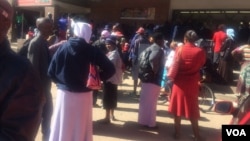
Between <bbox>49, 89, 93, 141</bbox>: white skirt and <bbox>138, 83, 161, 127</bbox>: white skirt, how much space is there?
2093 millimetres

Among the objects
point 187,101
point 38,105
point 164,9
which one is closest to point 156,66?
point 187,101

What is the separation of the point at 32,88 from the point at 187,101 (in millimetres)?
4190

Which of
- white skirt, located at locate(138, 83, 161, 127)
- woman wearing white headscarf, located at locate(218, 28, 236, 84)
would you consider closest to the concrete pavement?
white skirt, located at locate(138, 83, 161, 127)

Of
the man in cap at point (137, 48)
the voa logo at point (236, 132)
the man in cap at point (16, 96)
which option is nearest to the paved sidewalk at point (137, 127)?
the man in cap at point (137, 48)

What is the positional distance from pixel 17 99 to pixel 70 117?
267 cm

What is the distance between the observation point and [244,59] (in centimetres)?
554

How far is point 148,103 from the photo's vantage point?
6.29 m

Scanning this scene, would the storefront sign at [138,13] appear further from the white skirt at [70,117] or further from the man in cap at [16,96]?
the man in cap at [16,96]

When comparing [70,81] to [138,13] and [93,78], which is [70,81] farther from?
[138,13]

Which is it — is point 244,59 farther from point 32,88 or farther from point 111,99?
point 32,88

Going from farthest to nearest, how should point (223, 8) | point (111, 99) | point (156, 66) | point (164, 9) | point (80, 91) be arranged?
point (164, 9) → point (223, 8) → point (111, 99) → point (156, 66) → point (80, 91)

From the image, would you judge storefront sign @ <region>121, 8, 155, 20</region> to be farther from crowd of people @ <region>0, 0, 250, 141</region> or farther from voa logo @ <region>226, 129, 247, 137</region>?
voa logo @ <region>226, 129, 247, 137</region>

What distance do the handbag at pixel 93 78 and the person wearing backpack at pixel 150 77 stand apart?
1608 mm

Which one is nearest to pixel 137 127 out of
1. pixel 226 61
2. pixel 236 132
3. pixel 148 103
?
pixel 148 103
